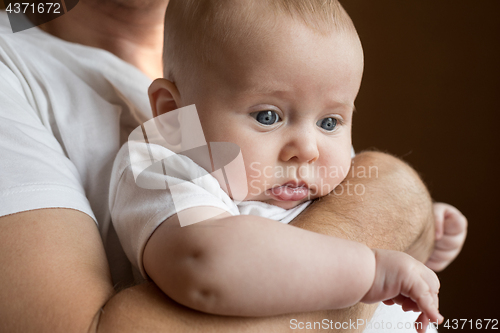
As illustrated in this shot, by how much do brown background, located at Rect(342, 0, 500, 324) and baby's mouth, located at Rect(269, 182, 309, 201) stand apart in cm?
144

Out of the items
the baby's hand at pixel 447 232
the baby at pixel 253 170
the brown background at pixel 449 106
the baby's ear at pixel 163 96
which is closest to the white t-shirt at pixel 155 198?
the baby at pixel 253 170

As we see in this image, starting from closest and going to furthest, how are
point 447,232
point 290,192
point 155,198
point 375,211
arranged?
1. point 155,198
2. point 290,192
3. point 375,211
4. point 447,232

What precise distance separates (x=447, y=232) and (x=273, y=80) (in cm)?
93

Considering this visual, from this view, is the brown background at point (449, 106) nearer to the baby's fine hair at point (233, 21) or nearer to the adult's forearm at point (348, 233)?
the adult's forearm at point (348, 233)

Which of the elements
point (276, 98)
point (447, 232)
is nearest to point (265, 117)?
point (276, 98)

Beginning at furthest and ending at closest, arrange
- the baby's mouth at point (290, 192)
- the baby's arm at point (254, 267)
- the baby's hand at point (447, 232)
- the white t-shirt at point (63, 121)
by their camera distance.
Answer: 1. the baby's hand at point (447, 232)
2. the baby's mouth at point (290, 192)
3. the white t-shirt at point (63, 121)
4. the baby's arm at point (254, 267)

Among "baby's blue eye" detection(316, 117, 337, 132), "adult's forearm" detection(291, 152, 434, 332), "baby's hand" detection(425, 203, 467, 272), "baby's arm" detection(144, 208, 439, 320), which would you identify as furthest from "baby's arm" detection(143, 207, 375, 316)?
"baby's hand" detection(425, 203, 467, 272)

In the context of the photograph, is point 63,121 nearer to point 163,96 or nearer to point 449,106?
point 163,96

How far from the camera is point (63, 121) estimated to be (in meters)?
0.88

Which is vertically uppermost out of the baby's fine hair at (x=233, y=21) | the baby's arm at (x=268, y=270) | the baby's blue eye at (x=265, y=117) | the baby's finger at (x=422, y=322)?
the baby's fine hair at (x=233, y=21)

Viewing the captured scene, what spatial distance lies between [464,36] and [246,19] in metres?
1.61

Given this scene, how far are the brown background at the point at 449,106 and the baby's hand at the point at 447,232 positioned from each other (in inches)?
30.2

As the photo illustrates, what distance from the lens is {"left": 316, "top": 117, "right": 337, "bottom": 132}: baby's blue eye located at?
0.83m

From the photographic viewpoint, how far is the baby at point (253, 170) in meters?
0.59
